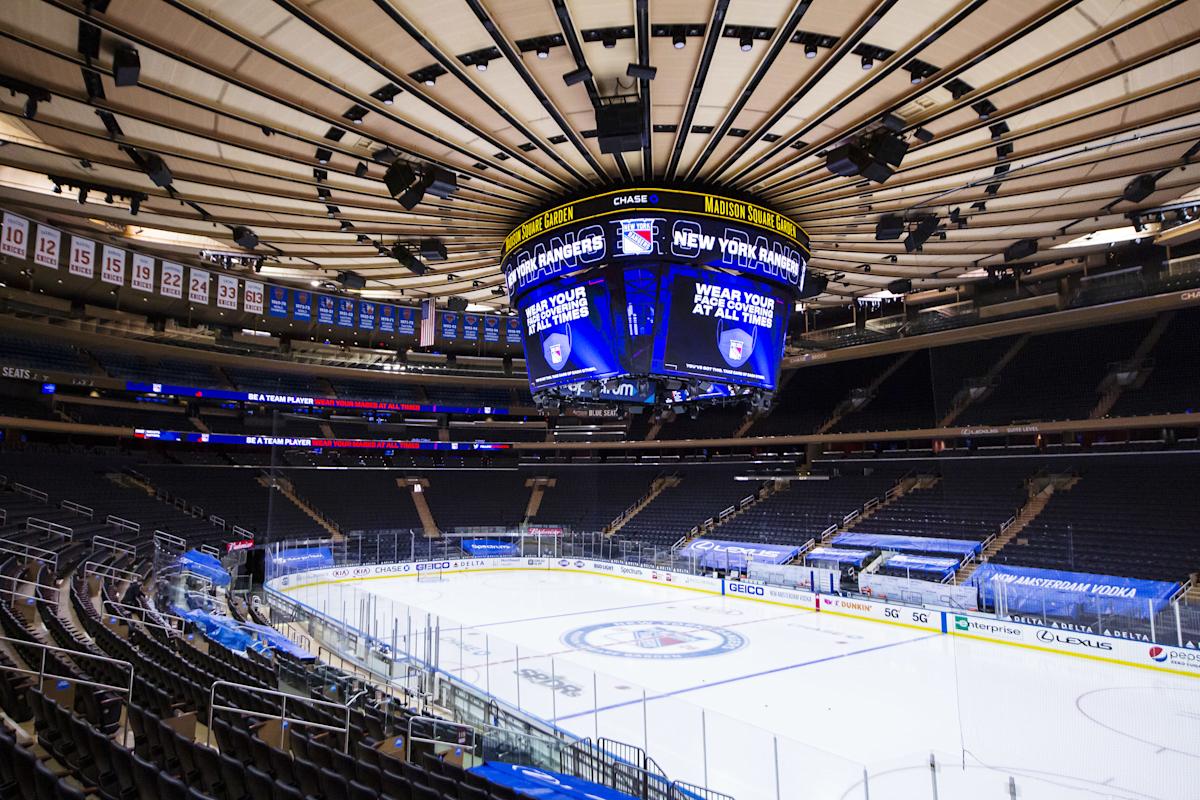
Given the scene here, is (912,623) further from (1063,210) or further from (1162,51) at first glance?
(1162,51)

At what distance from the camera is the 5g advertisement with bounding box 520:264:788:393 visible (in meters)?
11.3

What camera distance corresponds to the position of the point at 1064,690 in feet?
43.4

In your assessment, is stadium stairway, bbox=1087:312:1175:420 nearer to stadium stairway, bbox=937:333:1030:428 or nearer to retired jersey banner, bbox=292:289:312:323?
stadium stairway, bbox=937:333:1030:428

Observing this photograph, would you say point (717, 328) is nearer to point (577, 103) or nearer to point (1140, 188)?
point (577, 103)

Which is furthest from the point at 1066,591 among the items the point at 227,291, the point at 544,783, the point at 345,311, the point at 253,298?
the point at 227,291

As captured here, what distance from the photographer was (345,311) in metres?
25.2

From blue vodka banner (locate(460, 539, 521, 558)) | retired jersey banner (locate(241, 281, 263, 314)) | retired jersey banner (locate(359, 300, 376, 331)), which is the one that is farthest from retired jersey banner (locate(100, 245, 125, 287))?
blue vodka banner (locate(460, 539, 521, 558))

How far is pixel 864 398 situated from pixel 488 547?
18273 millimetres

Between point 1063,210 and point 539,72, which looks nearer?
point 539,72

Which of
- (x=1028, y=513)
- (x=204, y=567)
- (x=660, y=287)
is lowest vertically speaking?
(x=204, y=567)

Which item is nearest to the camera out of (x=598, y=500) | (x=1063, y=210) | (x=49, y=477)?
(x=1063, y=210)

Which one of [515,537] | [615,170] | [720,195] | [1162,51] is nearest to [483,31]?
[615,170]

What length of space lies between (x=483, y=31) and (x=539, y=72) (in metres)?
0.99

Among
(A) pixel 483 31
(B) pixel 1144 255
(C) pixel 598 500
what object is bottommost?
(C) pixel 598 500
